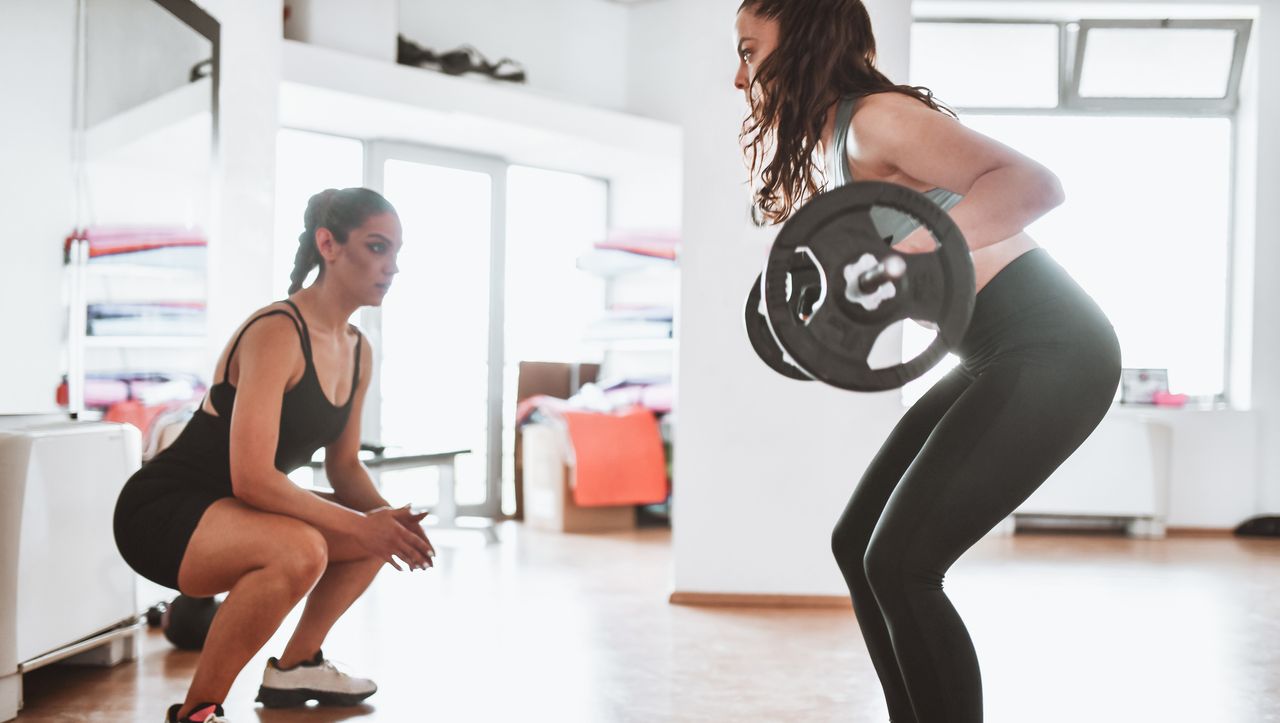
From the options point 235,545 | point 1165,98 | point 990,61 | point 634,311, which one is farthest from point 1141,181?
point 235,545

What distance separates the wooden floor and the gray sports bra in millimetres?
1184

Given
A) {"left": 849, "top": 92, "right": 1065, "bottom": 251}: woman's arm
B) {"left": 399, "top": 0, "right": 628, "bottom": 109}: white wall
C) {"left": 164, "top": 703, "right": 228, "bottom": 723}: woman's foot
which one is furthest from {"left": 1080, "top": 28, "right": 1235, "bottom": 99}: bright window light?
{"left": 164, "top": 703, "right": 228, "bottom": 723}: woman's foot

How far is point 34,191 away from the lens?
236cm

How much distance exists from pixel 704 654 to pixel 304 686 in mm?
968

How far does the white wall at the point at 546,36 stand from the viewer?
180 inches

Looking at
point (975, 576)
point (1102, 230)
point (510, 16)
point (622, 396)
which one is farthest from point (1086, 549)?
point (510, 16)

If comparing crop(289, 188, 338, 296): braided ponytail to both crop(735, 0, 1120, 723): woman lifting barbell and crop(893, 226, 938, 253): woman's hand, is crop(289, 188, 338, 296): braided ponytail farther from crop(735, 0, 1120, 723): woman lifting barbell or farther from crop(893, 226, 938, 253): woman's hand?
crop(893, 226, 938, 253): woman's hand

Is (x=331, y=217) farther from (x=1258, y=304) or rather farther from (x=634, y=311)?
(x=1258, y=304)

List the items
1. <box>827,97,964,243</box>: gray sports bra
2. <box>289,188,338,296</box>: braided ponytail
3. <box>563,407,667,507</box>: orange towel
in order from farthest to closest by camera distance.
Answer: <box>563,407,667,507</box>: orange towel
<box>289,188,338,296</box>: braided ponytail
<box>827,97,964,243</box>: gray sports bra

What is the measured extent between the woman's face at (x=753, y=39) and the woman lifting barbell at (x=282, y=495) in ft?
2.95

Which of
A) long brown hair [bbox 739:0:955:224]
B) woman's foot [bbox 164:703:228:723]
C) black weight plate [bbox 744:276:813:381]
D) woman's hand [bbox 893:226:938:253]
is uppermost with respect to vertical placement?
long brown hair [bbox 739:0:955:224]

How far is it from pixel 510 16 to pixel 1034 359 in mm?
4143

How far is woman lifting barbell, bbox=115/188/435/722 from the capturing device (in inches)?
68.7

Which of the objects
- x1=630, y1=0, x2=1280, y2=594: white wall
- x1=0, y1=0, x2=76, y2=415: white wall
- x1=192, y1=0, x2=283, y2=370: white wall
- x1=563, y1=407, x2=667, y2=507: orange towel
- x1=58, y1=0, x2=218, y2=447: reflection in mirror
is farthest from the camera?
x1=563, y1=407, x2=667, y2=507: orange towel
